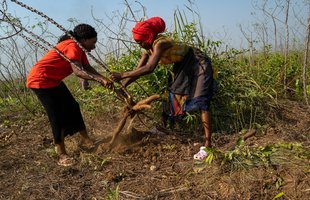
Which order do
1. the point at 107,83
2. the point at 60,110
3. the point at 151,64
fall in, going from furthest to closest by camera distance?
the point at 60,110 → the point at 107,83 → the point at 151,64

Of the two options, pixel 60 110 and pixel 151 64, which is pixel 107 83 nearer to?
pixel 151 64

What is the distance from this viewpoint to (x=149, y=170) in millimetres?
3260

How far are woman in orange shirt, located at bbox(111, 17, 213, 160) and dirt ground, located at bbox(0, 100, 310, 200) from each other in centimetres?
37

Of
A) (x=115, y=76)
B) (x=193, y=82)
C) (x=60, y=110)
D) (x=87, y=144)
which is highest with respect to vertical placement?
(x=115, y=76)

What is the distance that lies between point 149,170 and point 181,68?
103cm

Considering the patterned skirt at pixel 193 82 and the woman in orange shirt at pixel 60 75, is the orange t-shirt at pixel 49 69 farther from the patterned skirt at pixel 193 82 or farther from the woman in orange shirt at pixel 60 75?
Answer: the patterned skirt at pixel 193 82

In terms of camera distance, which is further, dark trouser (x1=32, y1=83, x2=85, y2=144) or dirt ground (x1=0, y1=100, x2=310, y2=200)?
dark trouser (x1=32, y1=83, x2=85, y2=144)

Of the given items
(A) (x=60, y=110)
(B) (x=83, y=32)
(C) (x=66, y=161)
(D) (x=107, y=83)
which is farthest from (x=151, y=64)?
(C) (x=66, y=161)

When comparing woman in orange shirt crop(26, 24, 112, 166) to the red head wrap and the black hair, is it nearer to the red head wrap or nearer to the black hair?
the black hair

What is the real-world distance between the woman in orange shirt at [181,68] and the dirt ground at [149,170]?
367 mm

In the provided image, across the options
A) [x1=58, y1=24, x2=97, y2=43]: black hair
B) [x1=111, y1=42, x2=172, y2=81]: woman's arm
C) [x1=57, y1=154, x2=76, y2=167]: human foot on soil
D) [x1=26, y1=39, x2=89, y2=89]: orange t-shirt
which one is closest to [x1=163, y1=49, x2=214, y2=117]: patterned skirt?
[x1=111, y1=42, x2=172, y2=81]: woman's arm

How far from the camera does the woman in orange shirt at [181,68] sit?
3.21m

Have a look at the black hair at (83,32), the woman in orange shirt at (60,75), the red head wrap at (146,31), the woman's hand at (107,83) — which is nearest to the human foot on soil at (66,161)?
the woman in orange shirt at (60,75)

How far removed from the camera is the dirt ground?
2.61 metres
